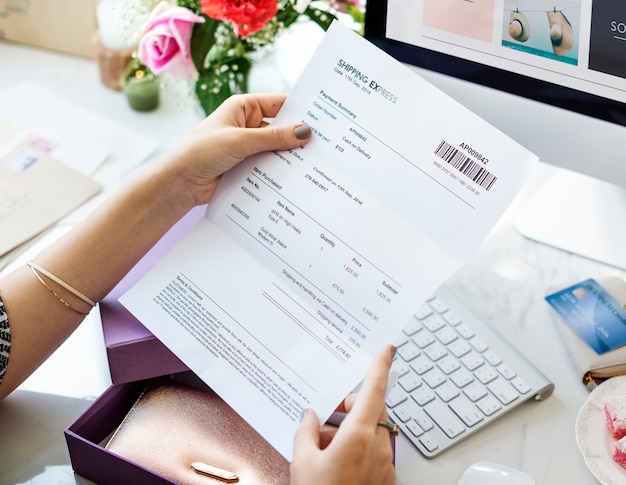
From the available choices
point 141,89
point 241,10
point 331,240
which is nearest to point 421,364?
point 331,240

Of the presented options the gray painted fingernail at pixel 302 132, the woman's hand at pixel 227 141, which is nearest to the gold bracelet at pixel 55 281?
the woman's hand at pixel 227 141

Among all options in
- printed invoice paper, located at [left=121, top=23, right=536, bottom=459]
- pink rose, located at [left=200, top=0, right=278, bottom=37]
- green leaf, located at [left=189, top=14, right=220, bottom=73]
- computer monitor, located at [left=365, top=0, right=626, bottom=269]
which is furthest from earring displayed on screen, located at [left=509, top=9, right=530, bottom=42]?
green leaf, located at [left=189, top=14, right=220, bottom=73]

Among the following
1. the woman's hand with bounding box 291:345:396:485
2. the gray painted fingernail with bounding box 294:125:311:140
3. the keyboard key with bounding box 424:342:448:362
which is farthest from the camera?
the keyboard key with bounding box 424:342:448:362

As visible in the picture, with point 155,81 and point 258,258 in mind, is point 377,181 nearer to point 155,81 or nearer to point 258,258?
point 258,258

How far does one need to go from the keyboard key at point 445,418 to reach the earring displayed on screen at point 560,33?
0.35 metres

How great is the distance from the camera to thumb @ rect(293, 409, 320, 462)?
57 cm

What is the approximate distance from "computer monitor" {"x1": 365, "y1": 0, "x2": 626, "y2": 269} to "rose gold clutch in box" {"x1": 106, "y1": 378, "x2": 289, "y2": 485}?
322 millimetres

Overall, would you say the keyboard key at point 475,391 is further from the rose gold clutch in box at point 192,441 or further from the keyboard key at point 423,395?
the rose gold clutch in box at point 192,441

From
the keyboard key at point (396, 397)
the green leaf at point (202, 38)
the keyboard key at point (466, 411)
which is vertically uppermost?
the green leaf at point (202, 38)

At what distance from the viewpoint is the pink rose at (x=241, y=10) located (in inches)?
33.0

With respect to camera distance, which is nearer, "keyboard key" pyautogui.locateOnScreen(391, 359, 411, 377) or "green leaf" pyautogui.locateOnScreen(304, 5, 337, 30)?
"keyboard key" pyautogui.locateOnScreen(391, 359, 411, 377)

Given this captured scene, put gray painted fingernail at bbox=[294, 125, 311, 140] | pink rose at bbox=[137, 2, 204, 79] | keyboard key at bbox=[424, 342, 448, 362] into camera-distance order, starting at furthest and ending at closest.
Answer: pink rose at bbox=[137, 2, 204, 79]
keyboard key at bbox=[424, 342, 448, 362]
gray painted fingernail at bbox=[294, 125, 311, 140]

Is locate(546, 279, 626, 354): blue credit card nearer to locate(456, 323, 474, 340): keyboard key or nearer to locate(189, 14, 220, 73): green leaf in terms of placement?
locate(456, 323, 474, 340): keyboard key

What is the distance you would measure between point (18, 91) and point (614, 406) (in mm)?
938
